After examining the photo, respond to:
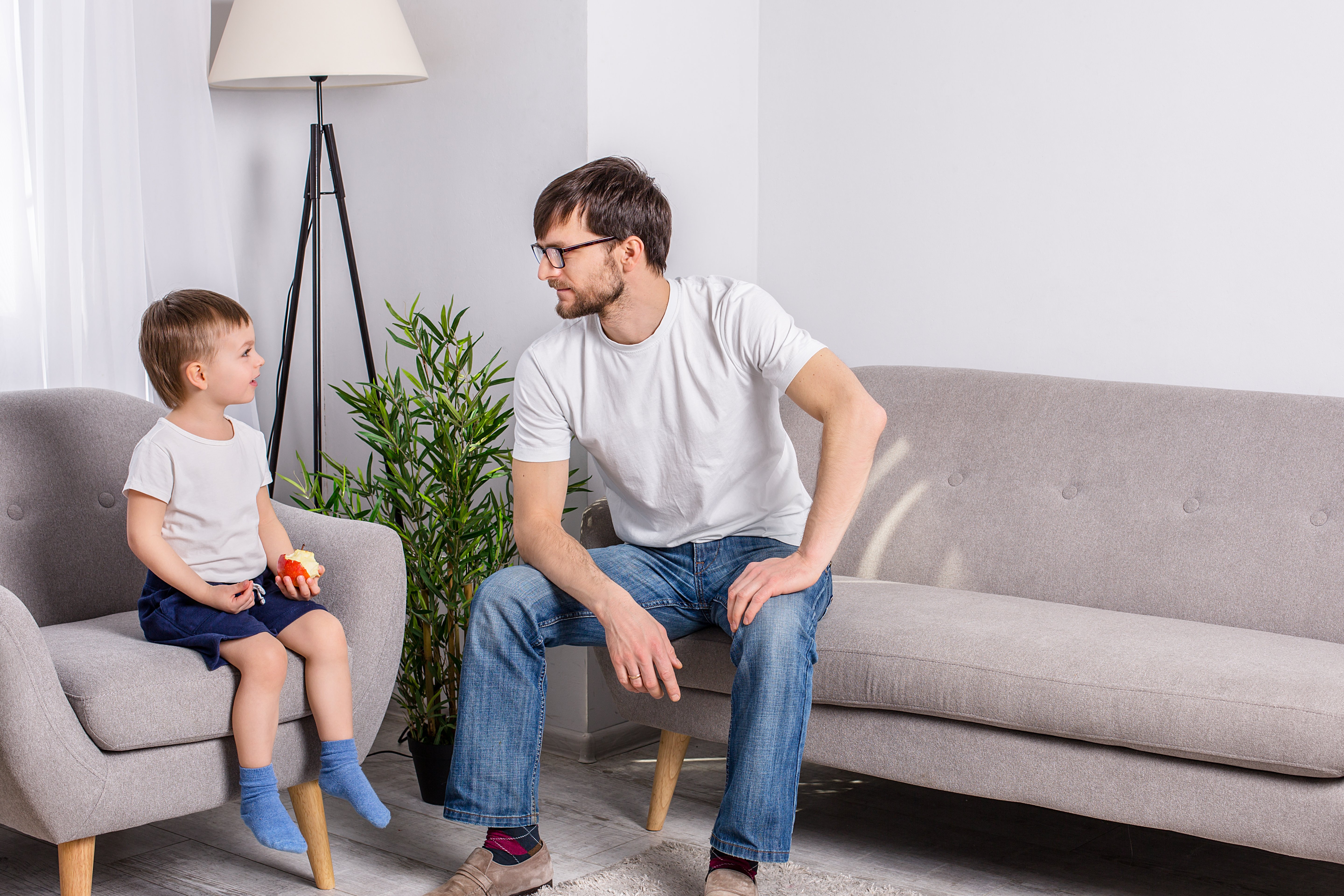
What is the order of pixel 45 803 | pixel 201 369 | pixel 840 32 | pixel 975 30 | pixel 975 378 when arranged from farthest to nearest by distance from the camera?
pixel 840 32, pixel 975 30, pixel 975 378, pixel 201 369, pixel 45 803

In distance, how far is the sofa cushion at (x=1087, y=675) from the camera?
1.65 meters

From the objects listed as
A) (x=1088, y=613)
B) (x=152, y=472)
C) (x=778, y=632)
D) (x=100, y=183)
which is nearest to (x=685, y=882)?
(x=778, y=632)

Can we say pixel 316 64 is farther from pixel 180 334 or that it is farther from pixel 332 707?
pixel 332 707

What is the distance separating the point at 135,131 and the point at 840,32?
1.56m

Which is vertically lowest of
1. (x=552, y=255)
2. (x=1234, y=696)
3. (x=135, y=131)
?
(x=1234, y=696)

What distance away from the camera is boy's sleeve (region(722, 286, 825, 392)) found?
1968 millimetres

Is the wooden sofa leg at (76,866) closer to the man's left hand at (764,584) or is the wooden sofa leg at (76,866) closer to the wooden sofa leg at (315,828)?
the wooden sofa leg at (315,828)

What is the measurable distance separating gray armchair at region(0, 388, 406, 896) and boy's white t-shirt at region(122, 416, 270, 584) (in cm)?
14

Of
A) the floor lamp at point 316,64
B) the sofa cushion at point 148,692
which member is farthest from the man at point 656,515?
the floor lamp at point 316,64

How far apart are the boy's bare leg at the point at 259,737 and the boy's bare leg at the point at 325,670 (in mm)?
64

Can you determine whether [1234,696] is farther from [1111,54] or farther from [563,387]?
[1111,54]

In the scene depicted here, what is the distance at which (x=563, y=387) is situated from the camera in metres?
2.04

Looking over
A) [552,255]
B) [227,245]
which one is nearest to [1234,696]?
[552,255]

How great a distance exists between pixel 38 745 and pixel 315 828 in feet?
1.56
